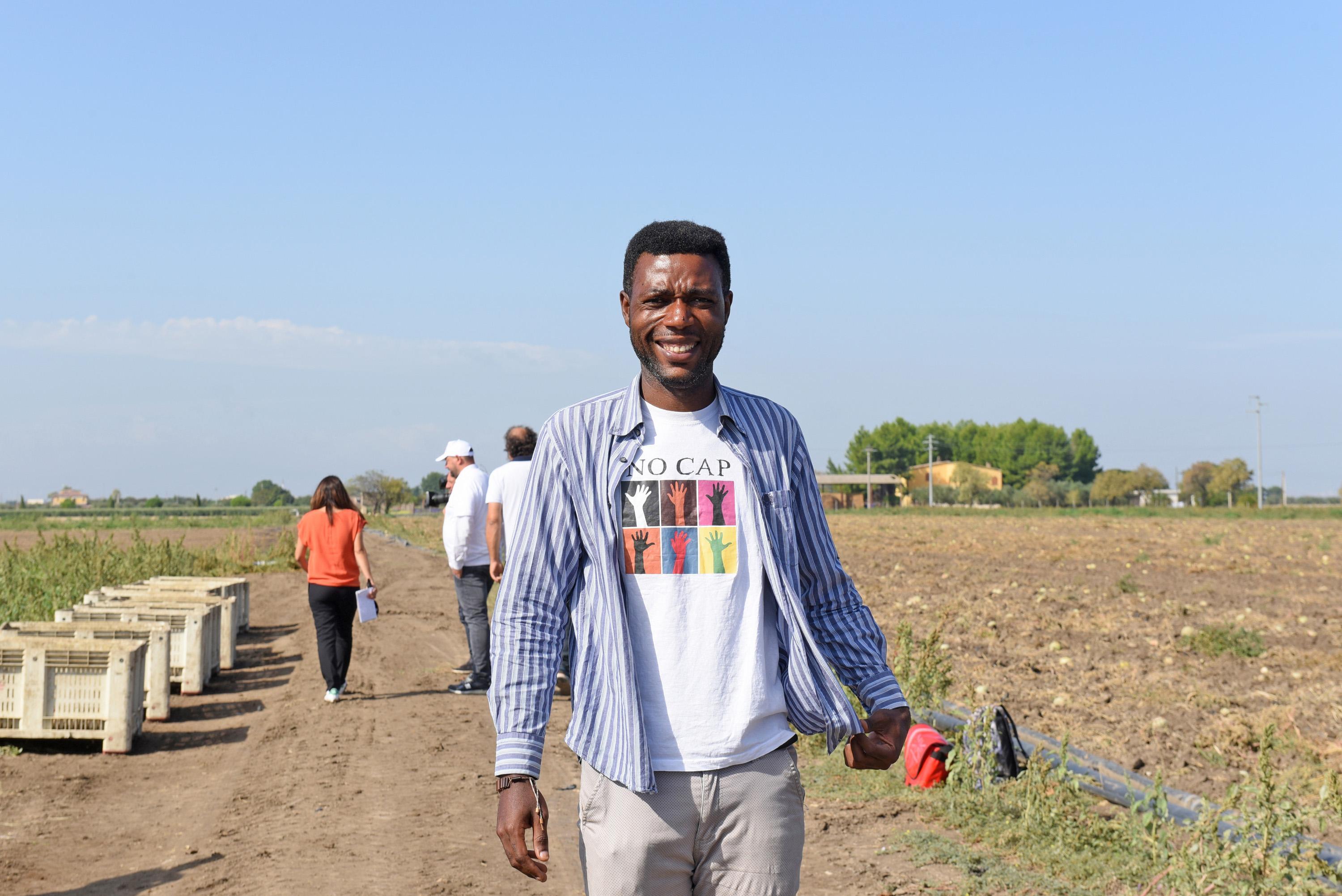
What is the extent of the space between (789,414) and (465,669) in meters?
8.75

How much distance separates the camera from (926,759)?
5934 millimetres

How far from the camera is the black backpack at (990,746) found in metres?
5.83

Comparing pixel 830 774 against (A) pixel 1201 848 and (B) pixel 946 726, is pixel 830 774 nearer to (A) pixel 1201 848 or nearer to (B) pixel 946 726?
(B) pixel 946 726

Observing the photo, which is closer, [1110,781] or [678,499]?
[678,499]

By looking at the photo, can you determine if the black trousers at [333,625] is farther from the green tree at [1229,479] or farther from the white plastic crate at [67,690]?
the green tree at [1229,479]

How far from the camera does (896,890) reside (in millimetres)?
4875

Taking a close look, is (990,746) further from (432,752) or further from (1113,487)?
(1113,487)

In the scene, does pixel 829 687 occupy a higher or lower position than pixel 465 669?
higher

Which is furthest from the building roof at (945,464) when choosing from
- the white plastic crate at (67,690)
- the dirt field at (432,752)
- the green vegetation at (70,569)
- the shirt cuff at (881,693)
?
the shirt cuff at (881,693)

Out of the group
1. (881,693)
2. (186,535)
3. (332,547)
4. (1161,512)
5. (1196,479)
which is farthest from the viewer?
(1196,479)

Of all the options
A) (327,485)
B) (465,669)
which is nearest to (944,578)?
(465,669)

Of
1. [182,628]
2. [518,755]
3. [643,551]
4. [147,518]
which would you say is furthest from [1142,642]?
[147,518]

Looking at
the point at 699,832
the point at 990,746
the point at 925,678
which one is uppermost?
the point at 699,832

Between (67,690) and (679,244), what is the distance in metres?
6.80
